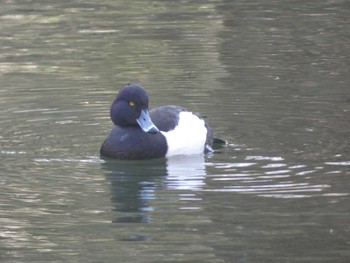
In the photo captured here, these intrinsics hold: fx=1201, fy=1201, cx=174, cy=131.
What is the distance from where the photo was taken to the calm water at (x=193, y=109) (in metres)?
8.88

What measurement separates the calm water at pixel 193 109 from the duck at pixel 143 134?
123 millimetres

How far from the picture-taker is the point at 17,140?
12188mm

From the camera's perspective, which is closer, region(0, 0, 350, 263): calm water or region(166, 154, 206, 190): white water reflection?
region(0, 0, 350, 263): calm water

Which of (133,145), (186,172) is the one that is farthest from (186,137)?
(186,172)

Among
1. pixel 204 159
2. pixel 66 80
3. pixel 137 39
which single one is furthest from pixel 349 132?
pixel 137 39

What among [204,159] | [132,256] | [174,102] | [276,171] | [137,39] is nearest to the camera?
[132,256]

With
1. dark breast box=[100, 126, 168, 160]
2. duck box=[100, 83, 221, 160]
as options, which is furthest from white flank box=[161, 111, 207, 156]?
dark breast box=[100, 126, 168, 160]

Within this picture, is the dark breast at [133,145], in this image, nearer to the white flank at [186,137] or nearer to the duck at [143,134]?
the duck at [143,134]

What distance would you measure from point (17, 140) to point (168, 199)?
9.00ft

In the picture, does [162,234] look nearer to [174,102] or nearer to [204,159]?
[204,159]

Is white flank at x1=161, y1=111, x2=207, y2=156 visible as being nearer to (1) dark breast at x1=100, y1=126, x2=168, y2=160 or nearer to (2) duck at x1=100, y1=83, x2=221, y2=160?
(2) duck at x1=100, y1=83, x2=221, y2=160

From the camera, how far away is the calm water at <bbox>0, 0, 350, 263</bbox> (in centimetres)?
888

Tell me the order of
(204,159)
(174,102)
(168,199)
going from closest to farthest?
(168,199) → (204,159) → (174,102)

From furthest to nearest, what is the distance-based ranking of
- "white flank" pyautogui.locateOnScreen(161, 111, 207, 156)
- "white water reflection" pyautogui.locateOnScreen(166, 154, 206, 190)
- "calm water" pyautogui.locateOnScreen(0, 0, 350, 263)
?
"white flank" pyautogui.locateOnScreen(161, 111, 207, 156), "white water reflection" pyautogui.locateOnScreen(166, 154, 206, 190), "calm water" pyautogui.locateOnScreen(0, 0, 350, 263)
